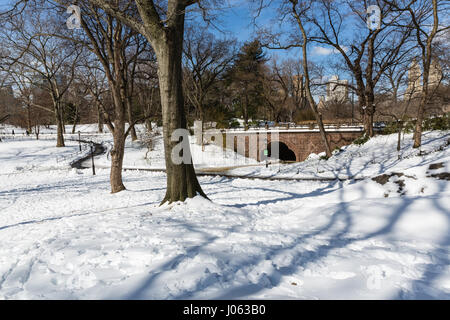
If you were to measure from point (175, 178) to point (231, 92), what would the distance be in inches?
1533

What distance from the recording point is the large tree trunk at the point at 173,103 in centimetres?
606

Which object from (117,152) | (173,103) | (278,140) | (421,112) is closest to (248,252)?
(173,103)

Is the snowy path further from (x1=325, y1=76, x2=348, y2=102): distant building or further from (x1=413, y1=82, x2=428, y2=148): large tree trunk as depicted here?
(x1=325, y1=76, x2=348, y2=102): distant building

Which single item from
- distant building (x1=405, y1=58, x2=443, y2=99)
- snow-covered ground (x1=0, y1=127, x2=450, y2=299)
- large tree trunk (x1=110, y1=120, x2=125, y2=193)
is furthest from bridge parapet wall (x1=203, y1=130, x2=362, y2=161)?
large tree trunk (x1=110, y1=120, x2=125, y2=193)

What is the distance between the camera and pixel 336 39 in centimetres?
2044

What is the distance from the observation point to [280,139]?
30203 millimetres

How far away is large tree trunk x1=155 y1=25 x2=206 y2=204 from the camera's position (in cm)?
606

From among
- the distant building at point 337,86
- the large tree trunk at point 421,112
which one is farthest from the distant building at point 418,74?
the distant building at point 337,86

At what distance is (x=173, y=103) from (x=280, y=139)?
25.2 m

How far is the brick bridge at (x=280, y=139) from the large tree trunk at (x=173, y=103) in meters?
22.6

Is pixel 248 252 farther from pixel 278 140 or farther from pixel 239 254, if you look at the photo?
pixel 278 140

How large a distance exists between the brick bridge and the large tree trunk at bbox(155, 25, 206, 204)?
22610 mm

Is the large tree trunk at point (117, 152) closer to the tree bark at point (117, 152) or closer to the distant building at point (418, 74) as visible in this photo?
the tree bark at point (117, 152)

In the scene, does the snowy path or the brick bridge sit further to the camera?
the brick bridge
